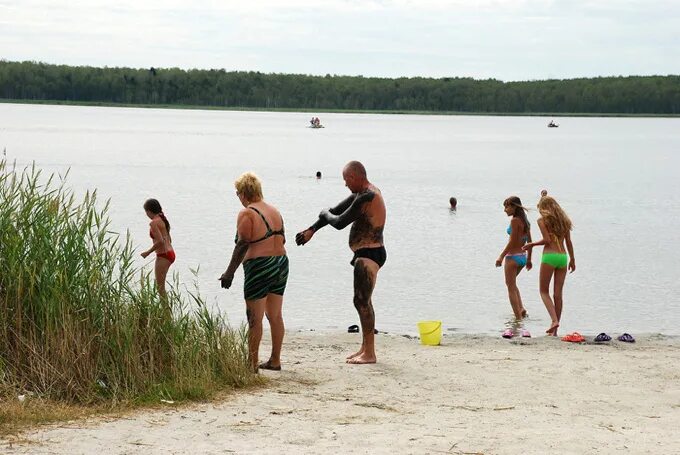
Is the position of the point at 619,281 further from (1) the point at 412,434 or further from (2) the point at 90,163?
(2) the point at 90,163

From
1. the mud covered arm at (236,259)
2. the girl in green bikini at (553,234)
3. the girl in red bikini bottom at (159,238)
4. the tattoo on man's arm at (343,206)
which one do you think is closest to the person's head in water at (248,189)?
the mud covered arm at (236,259)

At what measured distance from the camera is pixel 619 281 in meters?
21.7

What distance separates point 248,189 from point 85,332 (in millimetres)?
1816

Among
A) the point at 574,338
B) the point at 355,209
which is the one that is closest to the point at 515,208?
the point at 574,338

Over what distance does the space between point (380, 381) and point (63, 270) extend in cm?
290

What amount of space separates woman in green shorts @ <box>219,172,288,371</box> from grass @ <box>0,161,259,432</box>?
0.29m

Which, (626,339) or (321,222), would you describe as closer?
(321,222)

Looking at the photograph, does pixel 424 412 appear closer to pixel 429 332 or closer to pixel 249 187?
pixel 249 187

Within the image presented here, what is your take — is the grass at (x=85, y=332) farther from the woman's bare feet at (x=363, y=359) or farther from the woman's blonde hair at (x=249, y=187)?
the woman's bare feet at (x=363, y=359)

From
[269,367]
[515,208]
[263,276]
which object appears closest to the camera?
[263,276]

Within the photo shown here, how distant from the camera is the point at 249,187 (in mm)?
9617

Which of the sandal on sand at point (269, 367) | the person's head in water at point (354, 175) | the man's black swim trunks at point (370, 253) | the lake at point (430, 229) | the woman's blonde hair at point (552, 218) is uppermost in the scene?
Result: the person's head in water at point (354, 175)

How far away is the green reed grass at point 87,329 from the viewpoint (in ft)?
28.3

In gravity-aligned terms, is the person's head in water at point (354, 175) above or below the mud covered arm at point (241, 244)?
above
